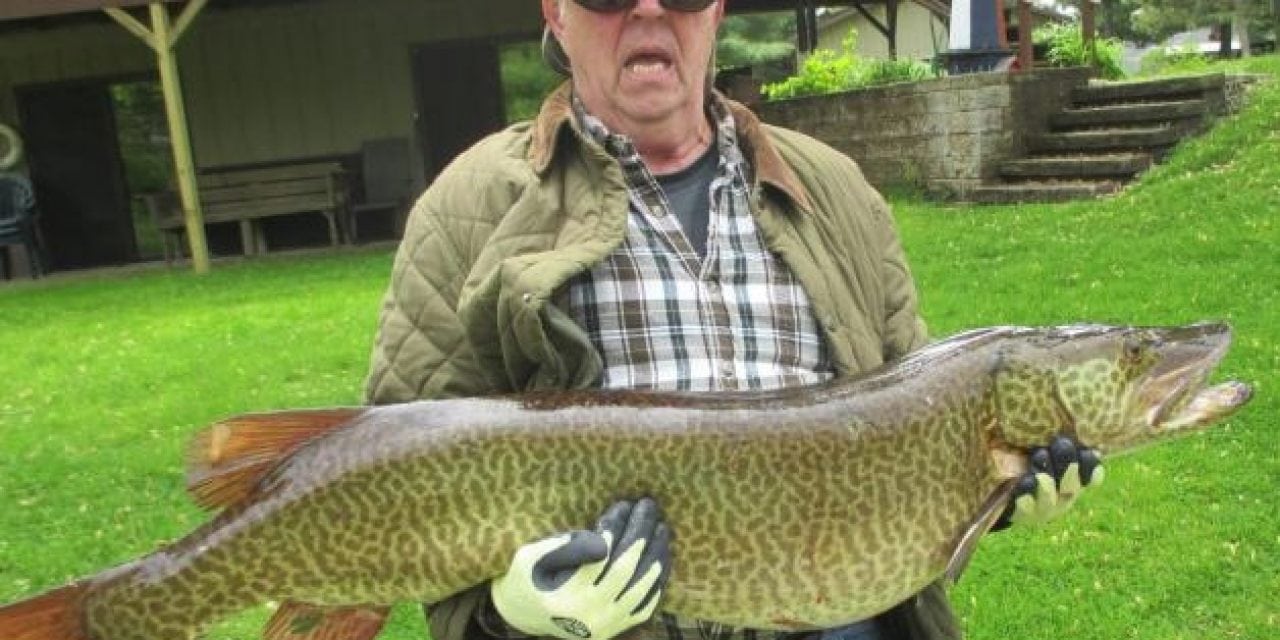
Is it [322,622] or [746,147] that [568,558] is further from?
[746,147]

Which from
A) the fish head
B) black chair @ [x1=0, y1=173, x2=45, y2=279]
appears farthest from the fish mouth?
black chair @ [x1=0, y1=173, x2=45, y2=279]

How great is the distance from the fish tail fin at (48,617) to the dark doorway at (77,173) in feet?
60.0

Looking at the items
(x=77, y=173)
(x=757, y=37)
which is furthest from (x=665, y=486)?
(x=757, y=37)

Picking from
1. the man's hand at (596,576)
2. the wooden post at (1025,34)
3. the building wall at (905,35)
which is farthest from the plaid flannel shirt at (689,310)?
the building wall at (905,35)

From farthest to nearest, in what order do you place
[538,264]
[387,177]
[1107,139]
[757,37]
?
[757,37]
[387,177]
[1107,139]
[538,264]

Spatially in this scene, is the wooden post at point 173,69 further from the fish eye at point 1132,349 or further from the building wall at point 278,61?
the fish eye at point 1132,349

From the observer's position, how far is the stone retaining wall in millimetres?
13055

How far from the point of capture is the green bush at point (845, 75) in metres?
15.5

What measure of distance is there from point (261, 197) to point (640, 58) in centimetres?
1583

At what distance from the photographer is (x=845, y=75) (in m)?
16.5

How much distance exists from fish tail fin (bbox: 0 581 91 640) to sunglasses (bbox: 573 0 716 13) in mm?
1476

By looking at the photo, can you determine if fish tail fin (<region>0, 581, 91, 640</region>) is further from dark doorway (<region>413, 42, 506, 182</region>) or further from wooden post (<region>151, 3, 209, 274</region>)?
dark doorway (<region>413, 42, 506, 182</region>)

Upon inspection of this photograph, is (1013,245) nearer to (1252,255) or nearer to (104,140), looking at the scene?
(1252,255)

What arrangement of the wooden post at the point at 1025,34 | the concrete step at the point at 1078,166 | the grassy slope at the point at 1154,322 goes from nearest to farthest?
1. the grassy slope at the point at 1154,322
2. the concrete step at the point at 1078,166
3. the wooden post at the point at 1025,34
